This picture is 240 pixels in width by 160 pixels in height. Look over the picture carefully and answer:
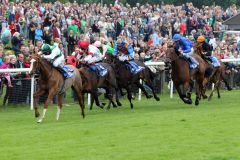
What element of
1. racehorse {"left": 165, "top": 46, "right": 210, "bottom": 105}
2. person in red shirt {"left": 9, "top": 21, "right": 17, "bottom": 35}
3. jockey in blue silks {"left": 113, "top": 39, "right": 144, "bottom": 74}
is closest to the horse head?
racehorse {"left": 165, "top": 46, "right": 210, "bottom": 105}

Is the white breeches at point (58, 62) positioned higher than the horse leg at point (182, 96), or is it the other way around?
the white breeches at point (58, 62)

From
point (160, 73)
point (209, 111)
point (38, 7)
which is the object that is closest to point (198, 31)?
point (38, 7)

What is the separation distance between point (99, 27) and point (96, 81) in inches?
422

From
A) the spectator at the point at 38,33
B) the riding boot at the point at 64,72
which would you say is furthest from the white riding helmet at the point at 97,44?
the spectator at the point at 38,33

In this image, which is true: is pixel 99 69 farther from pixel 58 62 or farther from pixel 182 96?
pixel 58 62

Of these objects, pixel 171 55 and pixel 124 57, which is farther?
pixel 124 57

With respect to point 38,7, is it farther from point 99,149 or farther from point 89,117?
point 99,149

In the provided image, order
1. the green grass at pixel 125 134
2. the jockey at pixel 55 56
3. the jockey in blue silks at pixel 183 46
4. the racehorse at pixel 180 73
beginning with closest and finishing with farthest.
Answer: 1. the green grass at pixel 125 134
2. the jockey at pixel 55 56
3. the racehorse at pixel 180 73
4. the jockey in blue silks at pixel 183 46

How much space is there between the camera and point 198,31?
35000 millimetres

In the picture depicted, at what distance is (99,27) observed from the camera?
30375mm

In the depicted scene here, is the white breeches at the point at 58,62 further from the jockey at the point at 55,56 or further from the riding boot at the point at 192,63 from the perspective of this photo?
the riding boot at the point at 192,63

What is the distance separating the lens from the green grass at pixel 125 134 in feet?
37.5

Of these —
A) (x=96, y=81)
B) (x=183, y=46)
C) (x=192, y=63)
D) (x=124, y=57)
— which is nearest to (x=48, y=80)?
(x=96, y=81)

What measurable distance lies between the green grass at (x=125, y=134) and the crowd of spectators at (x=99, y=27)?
3.18 m
